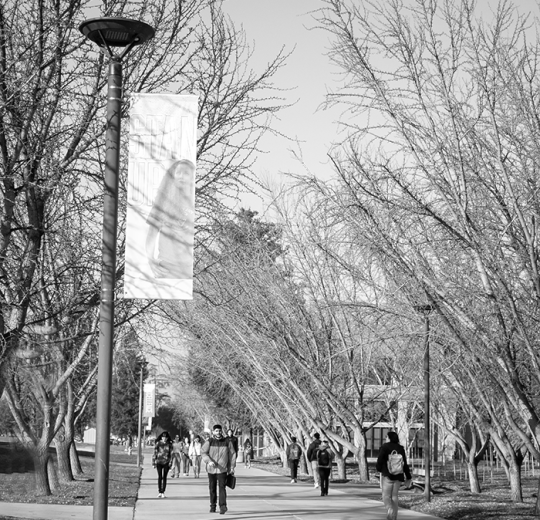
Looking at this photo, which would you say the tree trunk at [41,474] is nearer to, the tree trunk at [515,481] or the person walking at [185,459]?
the tree trunk at [515,481]

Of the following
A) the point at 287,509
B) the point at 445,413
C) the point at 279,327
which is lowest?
the point at 287,509

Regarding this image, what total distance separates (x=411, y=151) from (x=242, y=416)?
4561cm

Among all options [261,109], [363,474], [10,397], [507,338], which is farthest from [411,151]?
[363,474]

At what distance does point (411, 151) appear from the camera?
11.3 meters

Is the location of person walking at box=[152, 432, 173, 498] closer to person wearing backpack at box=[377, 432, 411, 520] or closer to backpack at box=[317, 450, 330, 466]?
backpack at box=[317, 450, 330, 466]

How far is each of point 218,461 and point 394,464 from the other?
4.00 metres

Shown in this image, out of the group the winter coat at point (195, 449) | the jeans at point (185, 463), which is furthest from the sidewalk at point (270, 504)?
the jeans at point (185, 463)

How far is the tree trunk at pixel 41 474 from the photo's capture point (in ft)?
67.6

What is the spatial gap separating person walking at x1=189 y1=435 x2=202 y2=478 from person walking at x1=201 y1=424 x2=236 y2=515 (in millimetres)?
18940

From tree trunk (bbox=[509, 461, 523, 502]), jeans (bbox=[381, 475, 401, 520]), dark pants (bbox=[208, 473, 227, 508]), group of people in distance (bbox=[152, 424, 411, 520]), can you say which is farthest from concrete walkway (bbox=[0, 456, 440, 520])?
tree trunk (bbox=[509, 461, 523, 502])

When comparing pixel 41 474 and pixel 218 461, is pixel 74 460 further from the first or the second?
pixel 218 461

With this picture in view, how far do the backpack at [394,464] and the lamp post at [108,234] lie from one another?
7690 millimetres

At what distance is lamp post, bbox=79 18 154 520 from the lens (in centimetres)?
755

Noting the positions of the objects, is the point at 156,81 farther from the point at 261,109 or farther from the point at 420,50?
the point at 420,50
